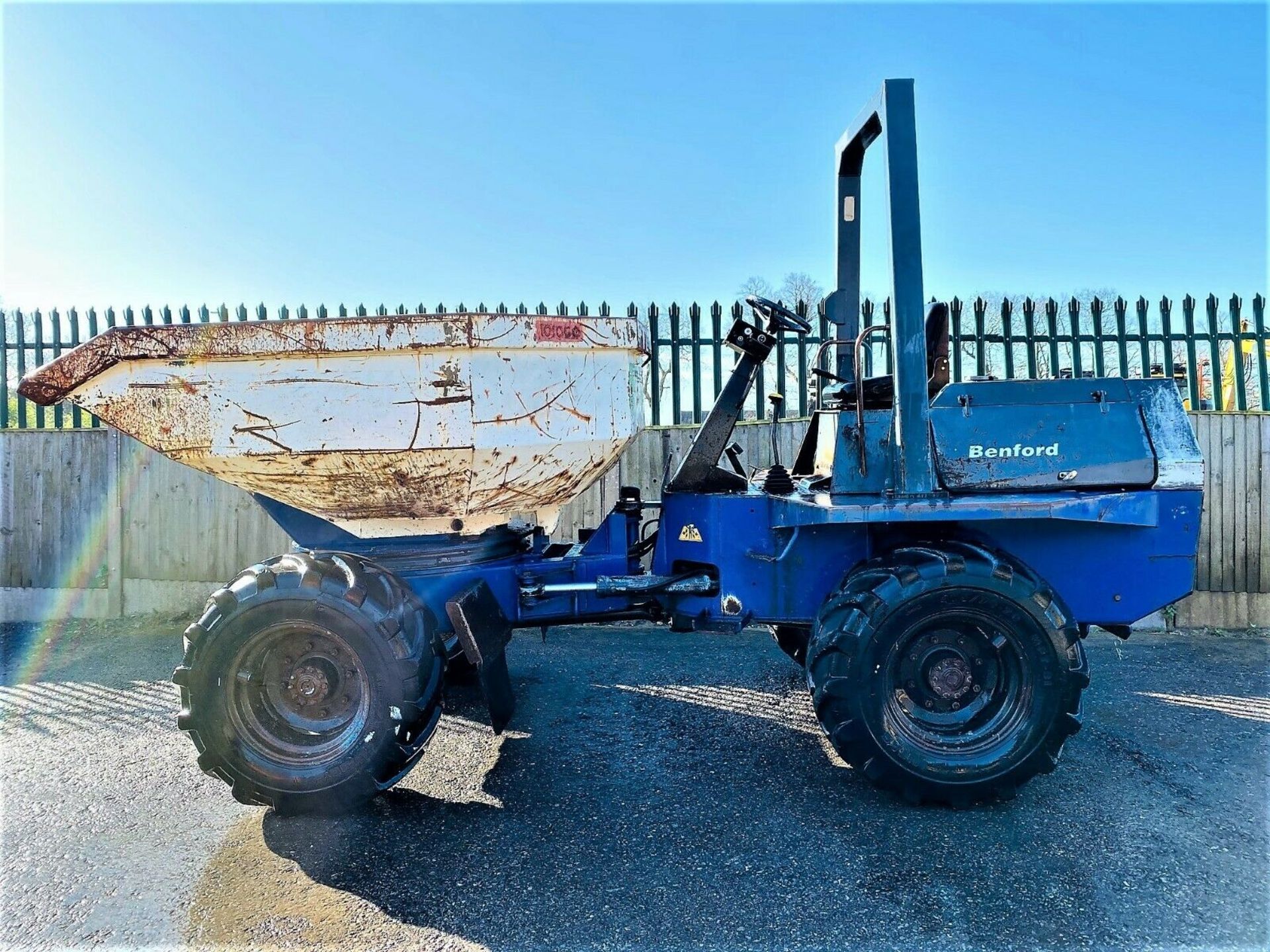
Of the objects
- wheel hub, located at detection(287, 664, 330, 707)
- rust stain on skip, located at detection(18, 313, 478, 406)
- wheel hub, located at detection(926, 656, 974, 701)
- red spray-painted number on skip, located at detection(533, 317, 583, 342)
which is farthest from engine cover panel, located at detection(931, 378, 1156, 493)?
wheel hub, located at detection(287, 664, 330, 707)

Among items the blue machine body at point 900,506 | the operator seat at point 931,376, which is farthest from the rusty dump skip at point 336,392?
the operator seat at point 931,376

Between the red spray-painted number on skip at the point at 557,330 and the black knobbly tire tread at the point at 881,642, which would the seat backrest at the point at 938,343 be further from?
the red spray-painted number on skip at the point at 557,330

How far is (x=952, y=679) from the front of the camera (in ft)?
11.3

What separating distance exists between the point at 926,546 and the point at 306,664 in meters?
2.86

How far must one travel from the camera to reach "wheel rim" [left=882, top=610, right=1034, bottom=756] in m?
3.33

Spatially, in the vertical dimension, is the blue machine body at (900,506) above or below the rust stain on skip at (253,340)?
below

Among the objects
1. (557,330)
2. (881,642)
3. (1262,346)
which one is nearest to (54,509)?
(557,330)

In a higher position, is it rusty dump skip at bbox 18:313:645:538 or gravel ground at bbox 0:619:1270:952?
rusty dump skip at bbox 18:313:645:538

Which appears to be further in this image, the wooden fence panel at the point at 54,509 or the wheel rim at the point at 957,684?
the wooden fence panel at the point at 54,509

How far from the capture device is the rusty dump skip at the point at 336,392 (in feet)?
11.0

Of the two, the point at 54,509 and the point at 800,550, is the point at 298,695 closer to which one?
the point at 800,550

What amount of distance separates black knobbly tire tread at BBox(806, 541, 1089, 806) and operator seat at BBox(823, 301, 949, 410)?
908mm

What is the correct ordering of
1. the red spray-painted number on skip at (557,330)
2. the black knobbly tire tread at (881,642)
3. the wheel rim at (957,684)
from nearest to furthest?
the black knobbly tire tread at (881,642) → the wheel rim at (957,684) → the red spray-painted number on skip at (557,330)

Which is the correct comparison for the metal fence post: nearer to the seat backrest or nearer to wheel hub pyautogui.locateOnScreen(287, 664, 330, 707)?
the seat backrest
